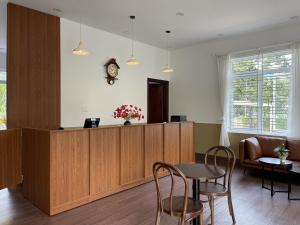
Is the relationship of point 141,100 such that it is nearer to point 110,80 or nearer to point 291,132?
point 110,80

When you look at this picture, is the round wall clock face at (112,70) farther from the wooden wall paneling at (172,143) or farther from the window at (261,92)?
the window at (261,92)

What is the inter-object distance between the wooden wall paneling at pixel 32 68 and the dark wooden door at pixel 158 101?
3348mm

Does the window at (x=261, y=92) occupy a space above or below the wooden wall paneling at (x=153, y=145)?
above

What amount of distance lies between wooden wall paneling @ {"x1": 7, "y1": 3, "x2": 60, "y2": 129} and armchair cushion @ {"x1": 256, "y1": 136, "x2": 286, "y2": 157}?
451cm

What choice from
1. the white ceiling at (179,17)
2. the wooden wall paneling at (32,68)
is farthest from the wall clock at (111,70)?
the wooden wall paneling at (32,68)

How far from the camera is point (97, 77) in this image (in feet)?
17.7

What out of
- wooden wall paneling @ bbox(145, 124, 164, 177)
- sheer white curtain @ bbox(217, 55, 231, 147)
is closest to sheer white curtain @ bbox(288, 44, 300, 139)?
sheer white curtain @ bbox(217, 55, 231, 147)

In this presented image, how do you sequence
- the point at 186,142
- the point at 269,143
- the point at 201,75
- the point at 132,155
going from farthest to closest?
the point at 201,75 → the point at 186,142 → the point at 269,143 → the point at 132,155

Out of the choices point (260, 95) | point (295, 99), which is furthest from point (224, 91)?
point (295, 99)

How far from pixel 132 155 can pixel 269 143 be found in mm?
3136

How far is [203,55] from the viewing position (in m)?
6.59

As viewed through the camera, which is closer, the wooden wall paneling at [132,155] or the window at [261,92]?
the wooden wall paneling at [132,155]

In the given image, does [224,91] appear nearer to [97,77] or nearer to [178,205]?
[97,77]

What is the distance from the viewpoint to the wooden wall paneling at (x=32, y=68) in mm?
3998
